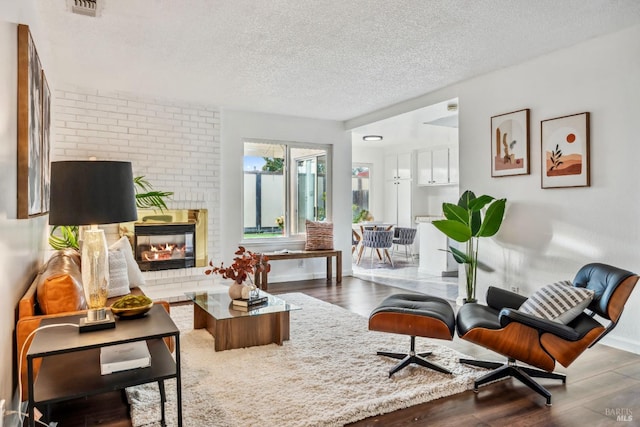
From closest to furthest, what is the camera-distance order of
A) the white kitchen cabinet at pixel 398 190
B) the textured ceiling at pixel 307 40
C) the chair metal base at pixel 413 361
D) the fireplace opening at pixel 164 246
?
the chair metal base at pixel 413 361
the textured ceiling at pixel 307 40
the fireplace opening at pixel 164 246
the white kitchen cabinet at pixel 398 190

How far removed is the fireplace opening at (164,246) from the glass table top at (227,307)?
1.75 m

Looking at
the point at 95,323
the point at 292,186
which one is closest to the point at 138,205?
the point at 292,186

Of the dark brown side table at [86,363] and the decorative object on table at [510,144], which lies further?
the decorative object on table at [510,144]

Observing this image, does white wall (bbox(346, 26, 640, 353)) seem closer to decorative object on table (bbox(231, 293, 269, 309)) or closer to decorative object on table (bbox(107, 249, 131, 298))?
decorative object on table (bbox(231, 293, 269, 309))

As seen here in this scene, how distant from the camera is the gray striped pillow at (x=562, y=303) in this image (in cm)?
249

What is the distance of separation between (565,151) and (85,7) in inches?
155

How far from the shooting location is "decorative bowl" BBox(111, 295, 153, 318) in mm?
2207

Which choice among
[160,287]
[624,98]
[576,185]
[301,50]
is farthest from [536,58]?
[160,287]

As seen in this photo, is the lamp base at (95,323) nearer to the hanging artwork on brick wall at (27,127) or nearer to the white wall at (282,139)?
the hanging artwork on brick wall at (27,127)

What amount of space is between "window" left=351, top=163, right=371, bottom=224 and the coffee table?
22.3ft

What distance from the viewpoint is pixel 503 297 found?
10.0ft

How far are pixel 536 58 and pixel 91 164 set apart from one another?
12.7ft

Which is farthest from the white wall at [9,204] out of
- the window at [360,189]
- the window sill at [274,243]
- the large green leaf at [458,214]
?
the window at [360,189]

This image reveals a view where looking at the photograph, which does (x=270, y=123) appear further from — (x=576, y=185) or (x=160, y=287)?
(x=576, y=185)
